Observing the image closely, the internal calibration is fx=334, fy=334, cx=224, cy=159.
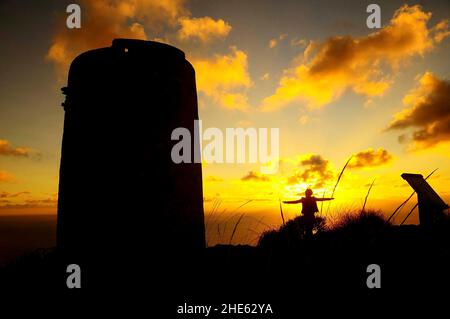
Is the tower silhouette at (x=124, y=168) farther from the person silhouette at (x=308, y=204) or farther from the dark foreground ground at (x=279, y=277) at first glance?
the person silhouette at (x=308, y=204)

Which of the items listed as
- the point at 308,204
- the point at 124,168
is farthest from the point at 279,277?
→ the point at 308,204

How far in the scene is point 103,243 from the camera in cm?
333

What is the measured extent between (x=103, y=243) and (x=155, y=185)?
30.0 inches

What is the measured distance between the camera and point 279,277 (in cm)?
305

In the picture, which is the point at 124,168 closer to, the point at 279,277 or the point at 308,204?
the point at 279,277

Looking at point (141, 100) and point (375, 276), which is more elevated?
point (141, 100)

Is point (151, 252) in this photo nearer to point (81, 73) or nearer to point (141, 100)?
point (141, 100)

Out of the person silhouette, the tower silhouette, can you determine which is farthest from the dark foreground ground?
the person silhouette

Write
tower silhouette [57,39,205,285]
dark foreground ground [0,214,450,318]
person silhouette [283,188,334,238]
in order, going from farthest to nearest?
person silhouette [283,188,334,238]
tower silhouette [57,39,205,285]
dark foreground ground [0,214,450,318]

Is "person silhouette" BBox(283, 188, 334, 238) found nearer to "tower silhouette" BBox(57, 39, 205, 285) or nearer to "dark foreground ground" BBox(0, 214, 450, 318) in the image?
"dark foreground ground" BBox(0, 214, 450, 318)

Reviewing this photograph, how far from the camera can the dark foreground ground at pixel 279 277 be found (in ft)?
8.99

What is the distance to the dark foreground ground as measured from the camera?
2.74m

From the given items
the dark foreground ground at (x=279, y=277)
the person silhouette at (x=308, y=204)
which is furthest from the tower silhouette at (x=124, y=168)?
the person silhouette at (x=308, y=204)
